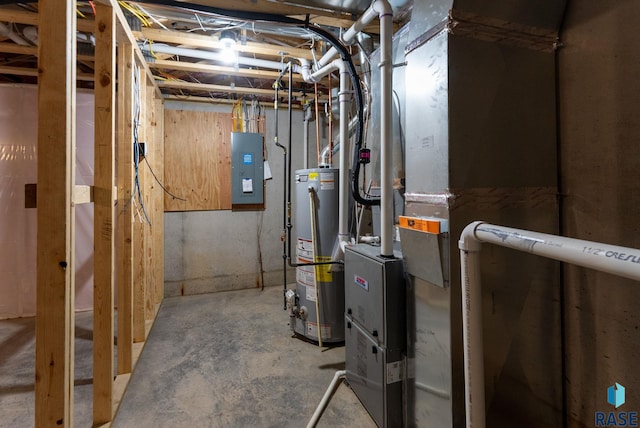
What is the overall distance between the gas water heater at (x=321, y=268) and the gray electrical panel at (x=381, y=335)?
27.4 inches

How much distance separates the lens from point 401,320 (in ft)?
4.86

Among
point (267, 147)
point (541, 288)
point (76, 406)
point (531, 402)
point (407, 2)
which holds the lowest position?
point (76, 406)

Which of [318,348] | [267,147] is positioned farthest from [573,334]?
[267,147]

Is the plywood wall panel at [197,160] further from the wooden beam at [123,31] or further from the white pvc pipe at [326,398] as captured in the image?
the white pvc pipe at [326,398]

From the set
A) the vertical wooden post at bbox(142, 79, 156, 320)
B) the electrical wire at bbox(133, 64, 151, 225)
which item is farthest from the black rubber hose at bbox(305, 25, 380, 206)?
the vertical wooden post at bbox(142, 79, 156, 320)

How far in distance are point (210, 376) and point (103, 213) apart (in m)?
1.27

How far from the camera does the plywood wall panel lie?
3.54 metres

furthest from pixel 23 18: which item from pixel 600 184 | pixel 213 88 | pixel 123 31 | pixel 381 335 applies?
pixel 600 184

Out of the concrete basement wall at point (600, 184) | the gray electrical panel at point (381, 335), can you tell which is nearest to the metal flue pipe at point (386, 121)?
the gray electrical panel at point (381, 335)

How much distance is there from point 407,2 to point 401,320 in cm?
183

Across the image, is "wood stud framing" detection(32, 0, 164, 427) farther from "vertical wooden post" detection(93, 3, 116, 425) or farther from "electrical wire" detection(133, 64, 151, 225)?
"electrical wire" detection(133, 64, 151, 225)

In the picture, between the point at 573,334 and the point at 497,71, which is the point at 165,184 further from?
the point at 573,334

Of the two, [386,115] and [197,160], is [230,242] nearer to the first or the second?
[197,160]

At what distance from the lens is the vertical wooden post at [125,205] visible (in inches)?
74.9
